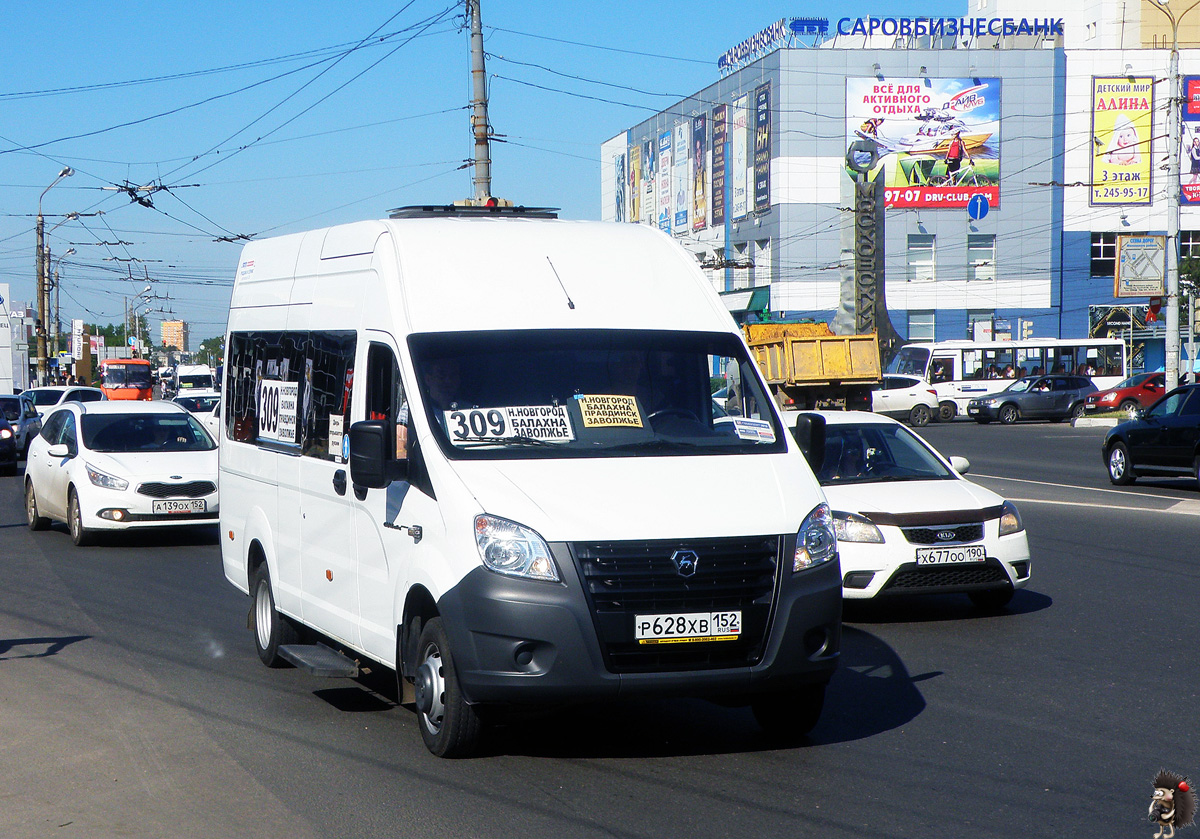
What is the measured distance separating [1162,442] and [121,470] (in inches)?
574

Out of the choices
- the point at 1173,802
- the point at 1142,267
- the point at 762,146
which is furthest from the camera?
the point at 762,146

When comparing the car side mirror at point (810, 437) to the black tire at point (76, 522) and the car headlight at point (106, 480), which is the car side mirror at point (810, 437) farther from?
the black tire at point (76, 522)

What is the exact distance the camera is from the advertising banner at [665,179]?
8631 centimetres

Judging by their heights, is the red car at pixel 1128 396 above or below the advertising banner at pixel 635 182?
below

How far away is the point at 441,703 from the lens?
5.83 metres

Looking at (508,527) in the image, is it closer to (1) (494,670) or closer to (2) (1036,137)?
(1) (494,670)

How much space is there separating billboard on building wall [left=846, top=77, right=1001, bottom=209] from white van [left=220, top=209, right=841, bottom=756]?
6430 cm

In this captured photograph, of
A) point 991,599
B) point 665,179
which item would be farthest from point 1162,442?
point 665,179

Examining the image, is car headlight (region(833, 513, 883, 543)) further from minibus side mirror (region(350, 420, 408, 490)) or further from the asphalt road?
minibus side mirror (region(350, 420, 408, 490))

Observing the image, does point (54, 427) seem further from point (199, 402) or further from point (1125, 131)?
point (1125, 131)

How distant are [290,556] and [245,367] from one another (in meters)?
1.73

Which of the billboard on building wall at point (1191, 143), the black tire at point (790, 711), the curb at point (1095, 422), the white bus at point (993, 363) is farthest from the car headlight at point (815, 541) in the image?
the billboard on building wall at point (1191, 143)

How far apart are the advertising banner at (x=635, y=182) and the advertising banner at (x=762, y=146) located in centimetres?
2007

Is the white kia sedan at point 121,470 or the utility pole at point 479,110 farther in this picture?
the utility pole at point 479,110
